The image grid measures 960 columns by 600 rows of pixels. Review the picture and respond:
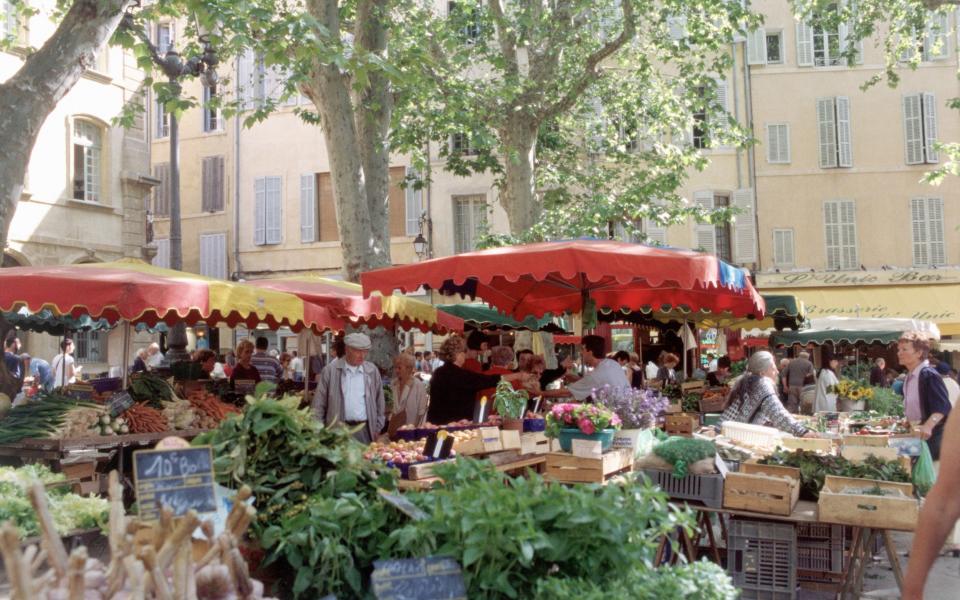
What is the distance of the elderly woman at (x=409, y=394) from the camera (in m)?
8.30

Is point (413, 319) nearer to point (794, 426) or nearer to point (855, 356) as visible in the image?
point (794, 426)

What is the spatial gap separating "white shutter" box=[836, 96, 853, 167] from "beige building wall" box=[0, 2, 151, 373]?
18587 millimetres

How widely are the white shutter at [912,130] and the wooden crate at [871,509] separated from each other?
23768 millimetres

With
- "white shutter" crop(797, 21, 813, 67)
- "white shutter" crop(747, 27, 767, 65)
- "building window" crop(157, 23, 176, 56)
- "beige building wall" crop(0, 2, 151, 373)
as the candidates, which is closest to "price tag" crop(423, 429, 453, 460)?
"beige building wall" crop(0, 2, 151, 373)

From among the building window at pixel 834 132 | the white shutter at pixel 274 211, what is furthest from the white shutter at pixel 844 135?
the white shutter at pixel 274 211

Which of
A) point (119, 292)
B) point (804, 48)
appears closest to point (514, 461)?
point (119, 292)

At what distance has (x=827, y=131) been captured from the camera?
27.0 meters

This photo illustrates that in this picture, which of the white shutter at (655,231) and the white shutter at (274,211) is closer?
the white shutter at (655,231)

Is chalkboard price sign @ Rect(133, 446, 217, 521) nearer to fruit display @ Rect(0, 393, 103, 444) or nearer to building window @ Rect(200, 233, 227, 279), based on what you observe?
fruit display @ Rect(0, 393, 103, 444)

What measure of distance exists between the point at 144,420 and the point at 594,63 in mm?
10132

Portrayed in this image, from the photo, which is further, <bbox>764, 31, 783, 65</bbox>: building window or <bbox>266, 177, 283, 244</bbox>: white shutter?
<bbox>266, 177, 283, 244</bbox>: white shutter

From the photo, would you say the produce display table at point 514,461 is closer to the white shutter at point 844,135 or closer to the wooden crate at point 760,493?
the wooden crate at point 760,493

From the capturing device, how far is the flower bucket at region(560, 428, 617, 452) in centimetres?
585

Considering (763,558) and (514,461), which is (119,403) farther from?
(763,558)
